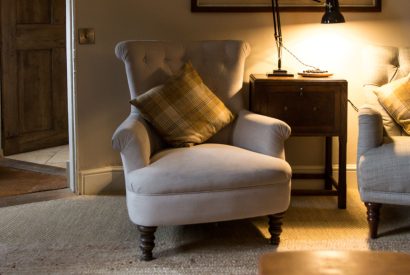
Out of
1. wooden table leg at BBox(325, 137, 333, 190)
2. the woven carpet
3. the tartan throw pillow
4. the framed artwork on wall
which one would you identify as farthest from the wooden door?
wooden table leg at BBox(325, 137, 333, 190)

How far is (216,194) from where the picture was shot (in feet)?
10.8

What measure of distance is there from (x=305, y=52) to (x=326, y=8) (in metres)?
0.42

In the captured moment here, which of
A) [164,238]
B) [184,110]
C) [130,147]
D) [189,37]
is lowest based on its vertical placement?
[164,238]

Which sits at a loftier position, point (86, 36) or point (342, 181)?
point (86, 36)

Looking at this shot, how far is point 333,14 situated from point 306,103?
519 millimetres

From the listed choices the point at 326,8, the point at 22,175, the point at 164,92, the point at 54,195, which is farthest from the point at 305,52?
the point at 22,175

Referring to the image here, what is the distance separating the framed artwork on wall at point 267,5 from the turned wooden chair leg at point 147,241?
1.61 meters

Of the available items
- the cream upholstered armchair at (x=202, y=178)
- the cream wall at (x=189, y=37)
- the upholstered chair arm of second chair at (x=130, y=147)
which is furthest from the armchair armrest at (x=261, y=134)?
the cream wall at (x=189, y=37)

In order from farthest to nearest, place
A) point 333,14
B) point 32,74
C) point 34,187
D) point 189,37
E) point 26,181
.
→ point 32,74 → point 26,181 → point 34,187 → point 189,37 → point 333,14

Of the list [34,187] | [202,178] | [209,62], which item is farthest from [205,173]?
[34,187]

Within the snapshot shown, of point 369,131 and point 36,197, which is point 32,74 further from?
point 369,131

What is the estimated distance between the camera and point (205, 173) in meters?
3.27

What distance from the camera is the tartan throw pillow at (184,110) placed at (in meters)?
3.71

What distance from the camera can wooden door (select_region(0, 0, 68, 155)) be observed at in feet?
18.1
